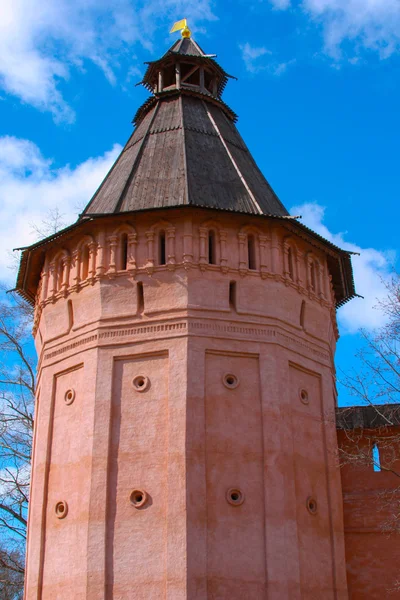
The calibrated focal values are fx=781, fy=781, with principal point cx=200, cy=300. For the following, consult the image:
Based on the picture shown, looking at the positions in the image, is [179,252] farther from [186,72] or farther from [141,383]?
[186,72]

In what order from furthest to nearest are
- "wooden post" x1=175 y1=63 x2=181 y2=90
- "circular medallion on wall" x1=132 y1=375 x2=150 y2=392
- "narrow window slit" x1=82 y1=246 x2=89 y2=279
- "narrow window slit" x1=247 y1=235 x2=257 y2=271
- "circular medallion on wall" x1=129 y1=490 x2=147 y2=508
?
"wooden post" x1=175 y1=63 x2=181 y2=90, "narrow window slit" x1=82 y1=246 x2=89 y2=279, "narrow window slit" x1=247 y1=235 x2=257 y2=271, "circular medallion on wall" x1=132 y1=375 x2=150 y2=392, "circular medallion on wall" x1=129 y1=490 x2=147 y2=508

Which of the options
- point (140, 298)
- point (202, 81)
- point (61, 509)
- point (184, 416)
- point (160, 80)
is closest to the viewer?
point (184, 416)

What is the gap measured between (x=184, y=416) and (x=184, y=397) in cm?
40

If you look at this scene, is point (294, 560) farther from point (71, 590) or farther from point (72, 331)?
point (72, 331)

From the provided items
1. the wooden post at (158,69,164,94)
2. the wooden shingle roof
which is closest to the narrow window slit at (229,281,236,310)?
the wooden shingle roof

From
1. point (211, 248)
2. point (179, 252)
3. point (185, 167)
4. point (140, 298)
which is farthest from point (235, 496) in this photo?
point (185, 167)

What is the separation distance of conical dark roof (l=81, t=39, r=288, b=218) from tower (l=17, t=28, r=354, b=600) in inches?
3.7

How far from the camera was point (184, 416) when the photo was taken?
51.1ft

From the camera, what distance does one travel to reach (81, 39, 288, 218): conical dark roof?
1853 centimetres

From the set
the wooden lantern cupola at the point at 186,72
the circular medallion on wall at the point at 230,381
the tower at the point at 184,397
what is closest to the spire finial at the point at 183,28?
the wooden lantern cupola at the point at 186,72

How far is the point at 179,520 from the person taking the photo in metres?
14.7

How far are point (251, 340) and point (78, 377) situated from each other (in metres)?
3.89

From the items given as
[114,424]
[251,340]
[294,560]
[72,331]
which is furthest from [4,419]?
[294,560]

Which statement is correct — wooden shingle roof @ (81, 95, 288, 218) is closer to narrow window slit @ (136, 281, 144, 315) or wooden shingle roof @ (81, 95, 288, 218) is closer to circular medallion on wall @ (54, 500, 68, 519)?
narrow window slit @ (136, 281, 144, 315)
